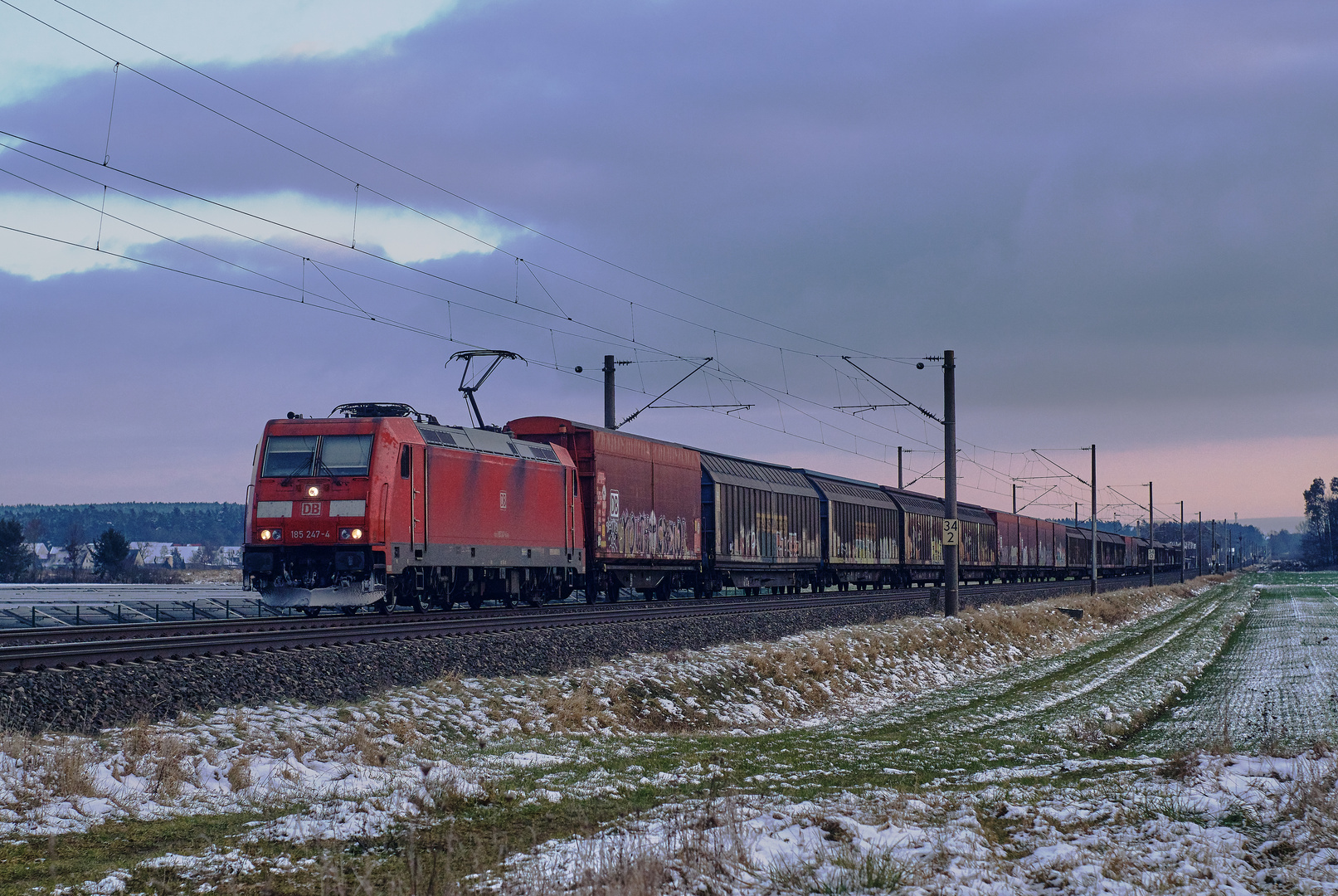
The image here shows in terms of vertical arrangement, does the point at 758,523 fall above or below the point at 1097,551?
above

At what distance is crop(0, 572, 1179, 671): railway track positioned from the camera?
14.9 m

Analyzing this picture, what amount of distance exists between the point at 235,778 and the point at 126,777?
33.4 inches

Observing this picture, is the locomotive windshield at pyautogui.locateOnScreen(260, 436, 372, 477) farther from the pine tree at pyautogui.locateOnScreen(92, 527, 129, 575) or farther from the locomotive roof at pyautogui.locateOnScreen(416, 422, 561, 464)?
the pine tree at pyautogui.locateOnScreen(92, 527, 129, 575)

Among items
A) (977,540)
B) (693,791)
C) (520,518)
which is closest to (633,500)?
(520,518)

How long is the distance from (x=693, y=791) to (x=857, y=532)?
140 ft

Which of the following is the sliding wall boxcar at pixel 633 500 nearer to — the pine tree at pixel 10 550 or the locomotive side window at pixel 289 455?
the locomotive side window at pixel 289 455

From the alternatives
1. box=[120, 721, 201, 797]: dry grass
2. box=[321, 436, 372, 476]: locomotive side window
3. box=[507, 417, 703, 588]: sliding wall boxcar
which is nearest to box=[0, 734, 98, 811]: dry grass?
box=[120, 721, 201, 797]: dry grass

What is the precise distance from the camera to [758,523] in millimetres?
42656

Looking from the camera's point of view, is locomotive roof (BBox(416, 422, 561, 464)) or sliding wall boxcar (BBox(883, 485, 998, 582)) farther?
sliding wall boxcar (BBox(883, 485, 998, 582))

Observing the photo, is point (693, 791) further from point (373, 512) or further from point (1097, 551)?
point (1097, 551)

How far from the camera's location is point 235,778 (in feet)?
31.6

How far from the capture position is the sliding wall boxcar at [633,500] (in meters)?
32.8

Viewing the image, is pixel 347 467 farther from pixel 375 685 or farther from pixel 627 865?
pixel 627 865

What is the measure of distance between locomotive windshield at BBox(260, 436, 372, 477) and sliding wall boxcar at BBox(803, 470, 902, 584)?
27.7 metres
